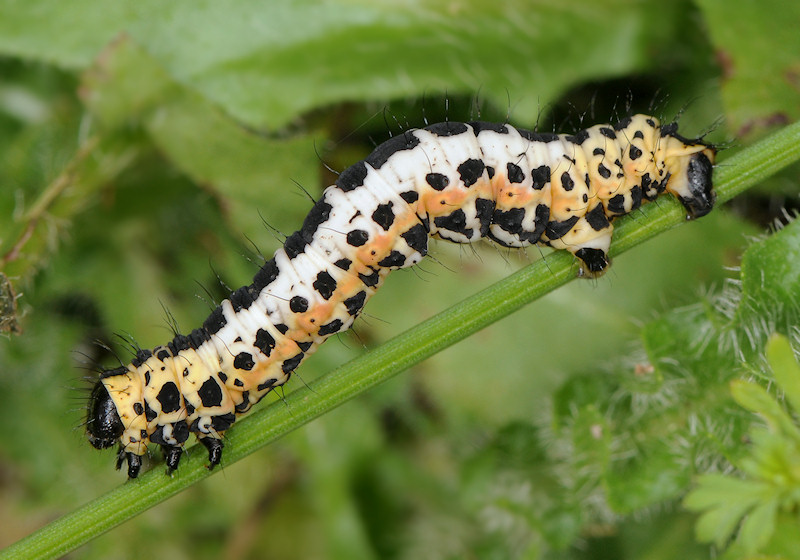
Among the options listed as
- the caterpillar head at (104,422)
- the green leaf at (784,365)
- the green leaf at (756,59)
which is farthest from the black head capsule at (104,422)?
the green leaf at (756,59)

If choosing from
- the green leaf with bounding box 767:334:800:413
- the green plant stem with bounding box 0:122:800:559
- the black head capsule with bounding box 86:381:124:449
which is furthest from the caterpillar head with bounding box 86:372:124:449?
the green leaf with bounding box 767:334:800:413

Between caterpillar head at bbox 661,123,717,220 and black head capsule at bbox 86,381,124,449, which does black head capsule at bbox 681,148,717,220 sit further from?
black head capsule at bbox 86,381,124,449

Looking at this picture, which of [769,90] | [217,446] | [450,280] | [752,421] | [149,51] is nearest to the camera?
[217,446]

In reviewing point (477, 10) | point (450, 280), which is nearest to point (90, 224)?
point (450, 280)

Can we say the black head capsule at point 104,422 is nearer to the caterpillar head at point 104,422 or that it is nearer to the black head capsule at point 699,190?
the caterpillar head at point 104,422

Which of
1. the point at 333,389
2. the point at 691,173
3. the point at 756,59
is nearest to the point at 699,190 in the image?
the point at 691,173

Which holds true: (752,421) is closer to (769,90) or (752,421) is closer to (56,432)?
(769,90)

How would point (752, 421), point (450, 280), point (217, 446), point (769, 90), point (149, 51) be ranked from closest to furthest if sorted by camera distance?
1. point (217, 446)
2. point (752, 421)
3. point (769, 90)
4. point (149, 51)
5. point (450, 280)
